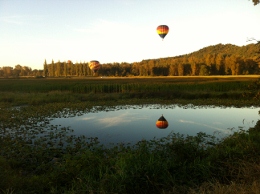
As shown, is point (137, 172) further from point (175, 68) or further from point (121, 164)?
point (175, 68)

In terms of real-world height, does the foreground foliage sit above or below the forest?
below

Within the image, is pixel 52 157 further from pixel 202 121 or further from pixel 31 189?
pixel 202 121

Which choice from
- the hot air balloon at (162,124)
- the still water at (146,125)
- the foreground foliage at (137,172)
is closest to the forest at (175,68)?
the still water at (146,125)

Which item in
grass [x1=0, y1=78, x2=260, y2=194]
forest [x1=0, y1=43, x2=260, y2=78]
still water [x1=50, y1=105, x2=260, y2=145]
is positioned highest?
forest [x1=0, y1=43, x2=260, y2=78]

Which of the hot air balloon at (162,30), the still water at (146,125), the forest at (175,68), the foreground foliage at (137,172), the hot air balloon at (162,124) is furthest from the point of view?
the forest at (175,68)

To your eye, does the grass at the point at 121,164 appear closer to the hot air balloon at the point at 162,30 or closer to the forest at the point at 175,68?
the hot air balloon at the point at 162,30

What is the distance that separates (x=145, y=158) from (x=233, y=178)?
1947 mm

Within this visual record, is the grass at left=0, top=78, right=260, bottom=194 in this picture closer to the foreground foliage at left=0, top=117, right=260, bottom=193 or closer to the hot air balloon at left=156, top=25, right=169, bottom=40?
the foreground foliage at left=0, top=117, right=260, bottom=193

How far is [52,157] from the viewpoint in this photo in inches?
265

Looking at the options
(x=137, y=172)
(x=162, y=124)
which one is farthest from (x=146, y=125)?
(x=137, y=172)

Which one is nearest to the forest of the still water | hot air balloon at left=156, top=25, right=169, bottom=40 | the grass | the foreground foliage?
hot air balloon at left=156, top=25, right=169, bottom=40

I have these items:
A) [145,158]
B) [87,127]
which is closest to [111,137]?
[87,127]

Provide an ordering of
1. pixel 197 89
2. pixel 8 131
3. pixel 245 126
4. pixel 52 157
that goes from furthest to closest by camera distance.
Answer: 1. pixel 197 89
2. pixel 245 126
3. pixel 8 131
4. pixel 52 157

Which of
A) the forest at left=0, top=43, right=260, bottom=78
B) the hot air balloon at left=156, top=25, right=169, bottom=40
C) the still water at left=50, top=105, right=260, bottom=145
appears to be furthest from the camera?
the forest at left=0, top=43, right=260, bottom=78
